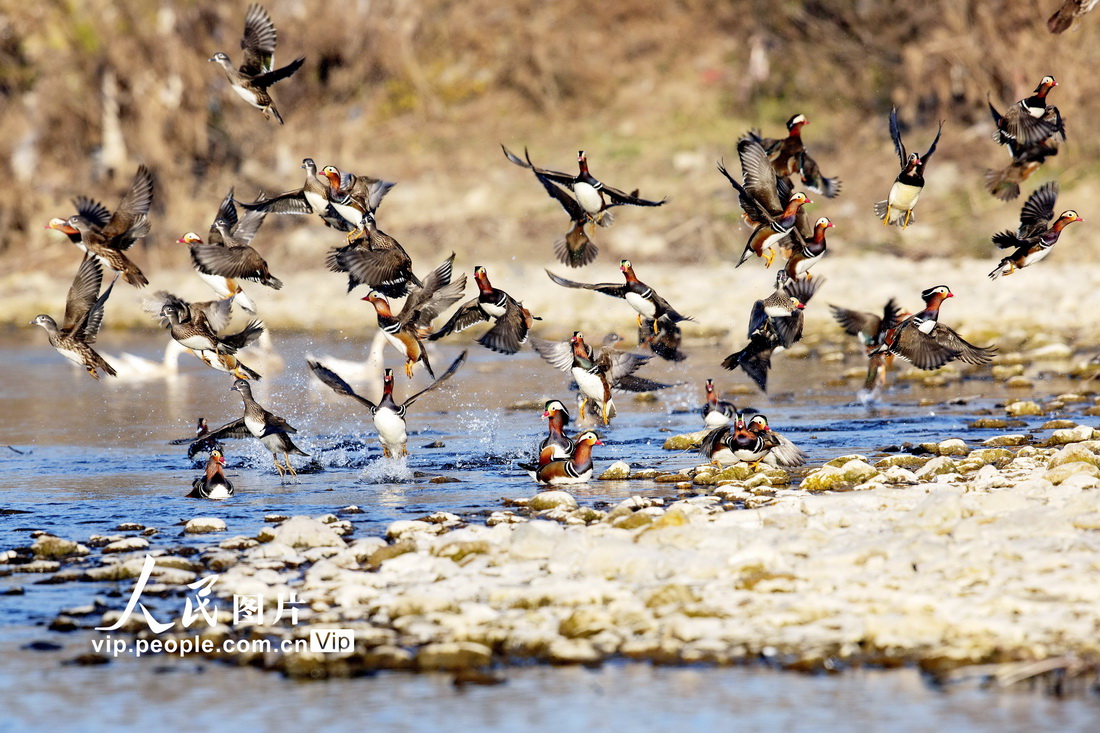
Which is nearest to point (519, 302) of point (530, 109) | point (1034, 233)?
point (1034, 233)

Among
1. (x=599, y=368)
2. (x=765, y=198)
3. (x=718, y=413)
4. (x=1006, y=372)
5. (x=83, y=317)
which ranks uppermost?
(x=765, y=198)

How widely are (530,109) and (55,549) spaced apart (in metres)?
28.0

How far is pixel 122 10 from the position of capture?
106ft

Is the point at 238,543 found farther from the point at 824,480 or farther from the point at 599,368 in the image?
the point at 599,368

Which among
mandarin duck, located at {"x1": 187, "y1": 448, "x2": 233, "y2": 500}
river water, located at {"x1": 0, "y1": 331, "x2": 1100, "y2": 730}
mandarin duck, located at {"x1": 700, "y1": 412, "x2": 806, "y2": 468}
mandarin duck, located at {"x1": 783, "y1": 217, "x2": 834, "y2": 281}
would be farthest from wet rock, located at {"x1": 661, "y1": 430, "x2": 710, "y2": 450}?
mandarin duck, located at {"x1": 187, "y1": 448, "x2": 233, "y2": 500}

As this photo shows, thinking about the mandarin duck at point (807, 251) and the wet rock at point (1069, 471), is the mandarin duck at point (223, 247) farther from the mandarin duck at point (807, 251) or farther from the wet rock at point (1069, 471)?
the wet rock at point (1069, 471)

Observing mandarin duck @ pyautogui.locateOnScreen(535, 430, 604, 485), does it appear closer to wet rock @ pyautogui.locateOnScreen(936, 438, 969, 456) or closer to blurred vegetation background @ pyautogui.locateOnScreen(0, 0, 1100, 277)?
wet rock @ pyautogui.locateOnScreen(936, 438, 969, 456)

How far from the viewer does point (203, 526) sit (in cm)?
991

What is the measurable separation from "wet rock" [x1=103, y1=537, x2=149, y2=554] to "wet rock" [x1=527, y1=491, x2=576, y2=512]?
103 inches

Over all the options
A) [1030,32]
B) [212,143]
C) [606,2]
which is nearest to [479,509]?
[1030,32]

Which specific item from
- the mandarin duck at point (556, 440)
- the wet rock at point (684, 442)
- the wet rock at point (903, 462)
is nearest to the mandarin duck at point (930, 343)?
the wet rock at point (903, 462)

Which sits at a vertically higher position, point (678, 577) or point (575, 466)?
point (575, 466)

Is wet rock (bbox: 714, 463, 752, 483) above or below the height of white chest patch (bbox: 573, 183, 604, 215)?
below

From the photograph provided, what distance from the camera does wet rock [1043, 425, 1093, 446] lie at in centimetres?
1209
